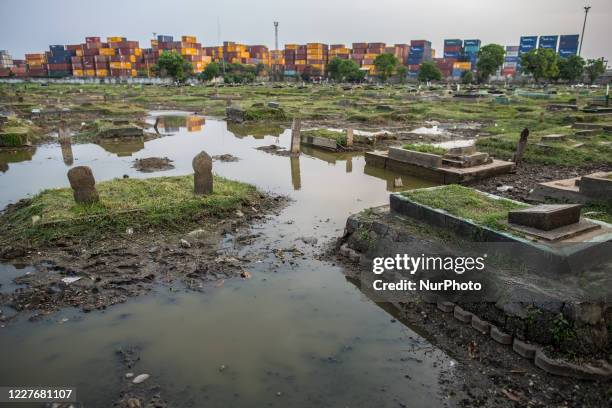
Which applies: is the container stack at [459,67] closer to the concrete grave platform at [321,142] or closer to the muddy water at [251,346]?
the concrete grave platform at [321,142]

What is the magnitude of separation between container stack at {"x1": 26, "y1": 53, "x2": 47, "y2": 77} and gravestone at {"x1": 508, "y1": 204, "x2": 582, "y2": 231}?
148 metres

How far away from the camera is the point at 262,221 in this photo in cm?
959

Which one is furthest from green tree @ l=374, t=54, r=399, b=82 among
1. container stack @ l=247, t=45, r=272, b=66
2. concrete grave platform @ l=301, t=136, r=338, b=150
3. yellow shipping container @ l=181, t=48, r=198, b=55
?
concrete grave platform @ l=301, t=136, r=338, b=150

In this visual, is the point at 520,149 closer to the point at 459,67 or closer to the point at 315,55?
the point at 315,55

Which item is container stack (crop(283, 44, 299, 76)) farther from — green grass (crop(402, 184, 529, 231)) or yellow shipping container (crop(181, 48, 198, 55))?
green grass (crop(402, 184, 529, 231))

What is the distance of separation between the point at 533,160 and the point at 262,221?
→ 1145 centimetres

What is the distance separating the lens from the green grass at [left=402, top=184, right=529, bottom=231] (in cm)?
648

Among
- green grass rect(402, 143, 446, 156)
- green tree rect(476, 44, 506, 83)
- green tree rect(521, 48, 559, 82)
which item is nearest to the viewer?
green grass rect(402, 143, 446, 156)

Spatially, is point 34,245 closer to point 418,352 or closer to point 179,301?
point 179,301

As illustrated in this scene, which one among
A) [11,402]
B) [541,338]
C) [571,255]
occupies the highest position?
[571,255]

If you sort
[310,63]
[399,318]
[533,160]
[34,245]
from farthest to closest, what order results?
[310,63] < [533,160] < [34,245] < [399,318]

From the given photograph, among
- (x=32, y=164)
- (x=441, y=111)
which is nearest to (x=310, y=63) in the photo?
(x=441, y=111)

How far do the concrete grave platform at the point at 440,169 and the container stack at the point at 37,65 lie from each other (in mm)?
140819

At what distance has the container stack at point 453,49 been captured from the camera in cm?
13539
